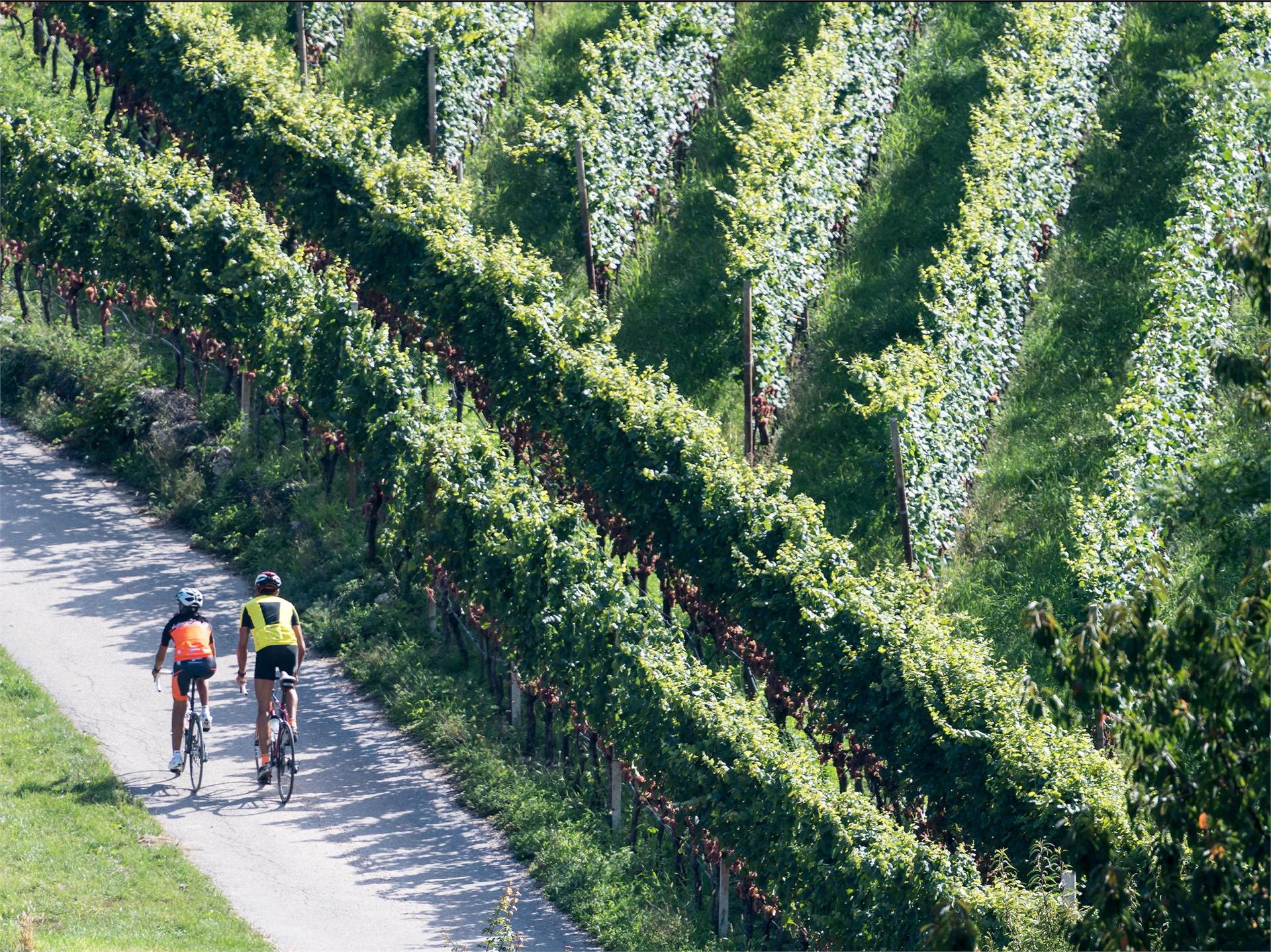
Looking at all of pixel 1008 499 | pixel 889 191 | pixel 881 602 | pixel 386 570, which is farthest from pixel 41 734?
pixel 889 191

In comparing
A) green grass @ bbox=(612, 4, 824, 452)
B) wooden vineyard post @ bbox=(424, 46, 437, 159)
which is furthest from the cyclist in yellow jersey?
wooden vineyard post @ bbox=(424, 46, 437, 159)

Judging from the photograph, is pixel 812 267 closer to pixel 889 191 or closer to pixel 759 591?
pixel 889 191

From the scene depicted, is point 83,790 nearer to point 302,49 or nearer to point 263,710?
point 263,710

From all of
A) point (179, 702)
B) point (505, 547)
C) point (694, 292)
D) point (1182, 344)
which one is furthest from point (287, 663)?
point (1182, 344)

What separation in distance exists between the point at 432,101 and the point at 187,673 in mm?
12290

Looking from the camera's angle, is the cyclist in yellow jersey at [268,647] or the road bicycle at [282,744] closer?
the road bicycle at [282,744]

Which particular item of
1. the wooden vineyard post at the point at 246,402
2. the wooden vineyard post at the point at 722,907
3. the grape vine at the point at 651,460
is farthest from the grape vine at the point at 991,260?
the wooden vineyard post at the point at 246,402

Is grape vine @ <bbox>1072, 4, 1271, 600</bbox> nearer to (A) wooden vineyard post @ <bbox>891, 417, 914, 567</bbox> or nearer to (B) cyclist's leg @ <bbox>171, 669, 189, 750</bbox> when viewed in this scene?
(A) wooden vineyard post @ <bbox>891, 417, 914, 567</bbox>

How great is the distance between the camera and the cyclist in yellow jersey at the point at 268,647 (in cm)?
1301

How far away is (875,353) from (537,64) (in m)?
9.30

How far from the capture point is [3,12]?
24.8m

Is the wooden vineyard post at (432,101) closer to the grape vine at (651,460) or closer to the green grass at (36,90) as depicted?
the grape vine at (651,460)

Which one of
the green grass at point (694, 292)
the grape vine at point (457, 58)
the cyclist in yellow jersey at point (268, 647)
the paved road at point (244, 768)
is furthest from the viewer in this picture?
the grape vine at point (457, 58)

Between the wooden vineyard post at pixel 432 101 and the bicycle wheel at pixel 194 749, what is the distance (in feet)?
39.2
